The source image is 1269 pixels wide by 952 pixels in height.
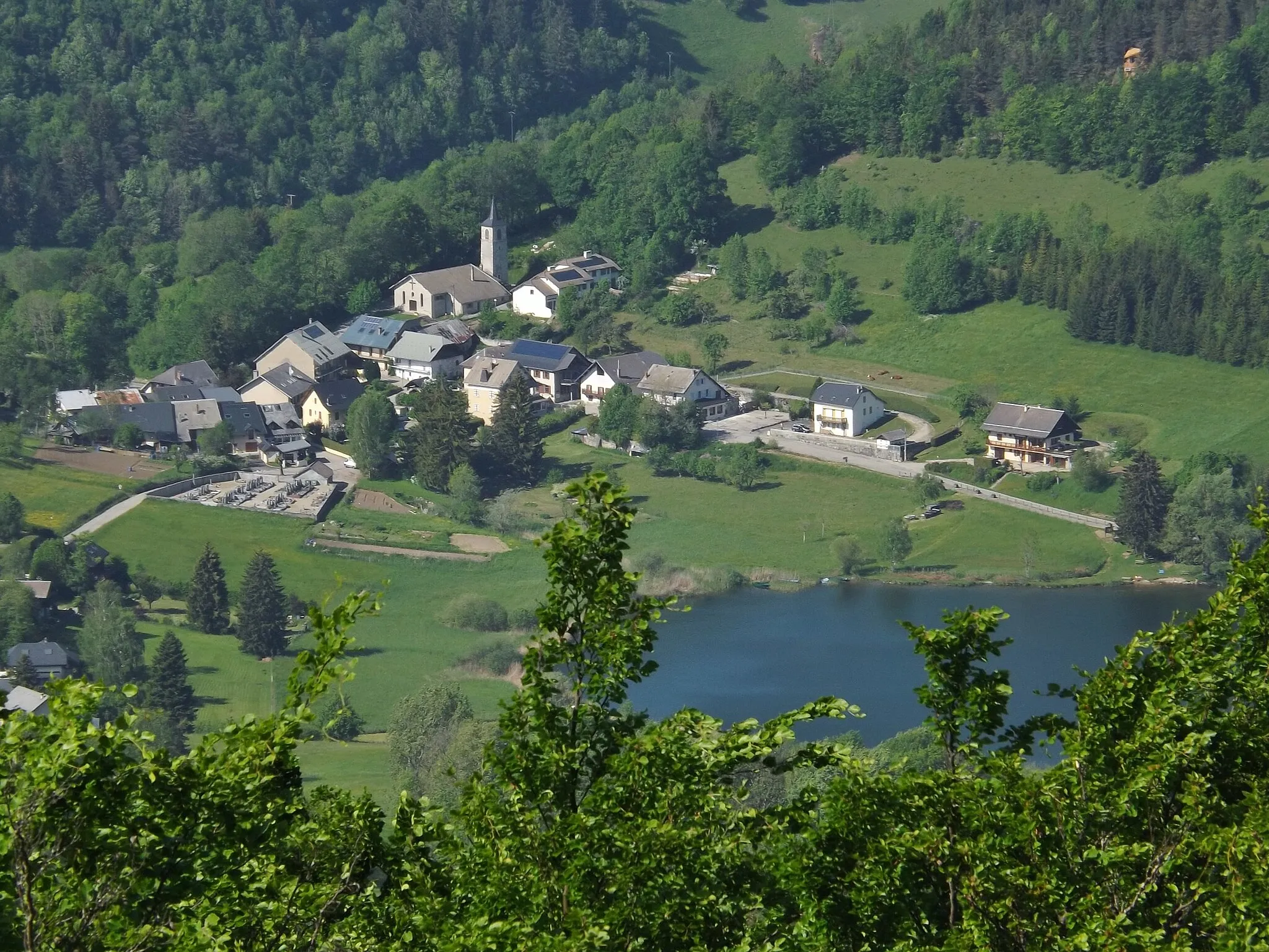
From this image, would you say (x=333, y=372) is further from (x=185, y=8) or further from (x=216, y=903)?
(x=216, y=903)

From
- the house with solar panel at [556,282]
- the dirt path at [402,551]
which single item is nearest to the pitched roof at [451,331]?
the house with solar panel at [556,282]

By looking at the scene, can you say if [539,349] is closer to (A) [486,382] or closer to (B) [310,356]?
(A) [486,382]

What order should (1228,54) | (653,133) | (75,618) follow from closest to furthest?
(75,618)
(1228,54)
(653,133)

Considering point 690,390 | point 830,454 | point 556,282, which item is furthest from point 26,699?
point 556,282

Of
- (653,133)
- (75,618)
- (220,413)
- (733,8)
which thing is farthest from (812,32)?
(75,618)

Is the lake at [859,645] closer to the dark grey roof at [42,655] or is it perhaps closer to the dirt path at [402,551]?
the dirt path at [402,551]

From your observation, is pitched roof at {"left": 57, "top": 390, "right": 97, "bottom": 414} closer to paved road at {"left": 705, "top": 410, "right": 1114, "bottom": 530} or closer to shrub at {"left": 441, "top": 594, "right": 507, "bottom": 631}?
shrub at {"left": 441, "top": 594, "right": 507, "bottom": 631}

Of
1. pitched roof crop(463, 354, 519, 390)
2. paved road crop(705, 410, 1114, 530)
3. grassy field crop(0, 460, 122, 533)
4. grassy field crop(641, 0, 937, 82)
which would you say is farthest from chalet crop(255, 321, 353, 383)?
grassy field crop(641, 0, 937, 82)
